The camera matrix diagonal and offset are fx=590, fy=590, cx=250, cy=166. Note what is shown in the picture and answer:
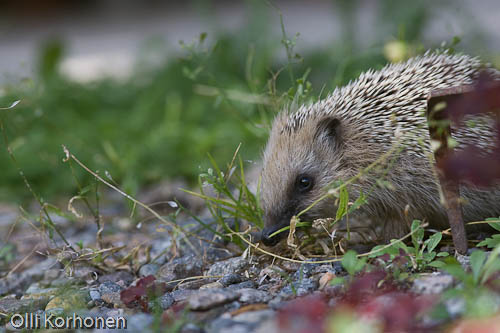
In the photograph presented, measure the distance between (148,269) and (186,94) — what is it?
3.91 m

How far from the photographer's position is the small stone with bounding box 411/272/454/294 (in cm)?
219

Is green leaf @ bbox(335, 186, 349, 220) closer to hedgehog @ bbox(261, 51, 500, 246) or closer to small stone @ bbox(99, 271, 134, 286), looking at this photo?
hedgehog @ bbox(261, 51, 500, 246)

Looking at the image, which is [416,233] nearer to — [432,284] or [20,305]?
[432,284]

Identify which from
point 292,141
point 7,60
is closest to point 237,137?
point 292,141

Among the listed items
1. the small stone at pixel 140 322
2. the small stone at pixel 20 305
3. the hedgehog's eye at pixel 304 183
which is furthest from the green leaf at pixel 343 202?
the small stone at pixel 20 305

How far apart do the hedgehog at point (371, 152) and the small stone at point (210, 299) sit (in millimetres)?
710

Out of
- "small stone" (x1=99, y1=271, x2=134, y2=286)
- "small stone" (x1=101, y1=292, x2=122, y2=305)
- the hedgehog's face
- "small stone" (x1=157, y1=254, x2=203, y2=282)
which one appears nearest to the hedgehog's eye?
the hedgehog's face

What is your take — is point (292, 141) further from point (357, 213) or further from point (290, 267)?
point (290, 267)

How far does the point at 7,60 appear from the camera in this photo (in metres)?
10.6

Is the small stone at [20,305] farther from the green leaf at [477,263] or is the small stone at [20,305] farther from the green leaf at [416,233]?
the green leaf at [477,263]

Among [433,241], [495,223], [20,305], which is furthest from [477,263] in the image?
[20,305]

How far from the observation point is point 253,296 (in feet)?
8.01

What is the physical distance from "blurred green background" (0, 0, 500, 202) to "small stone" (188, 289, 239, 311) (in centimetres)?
135

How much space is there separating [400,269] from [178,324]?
98 cm
